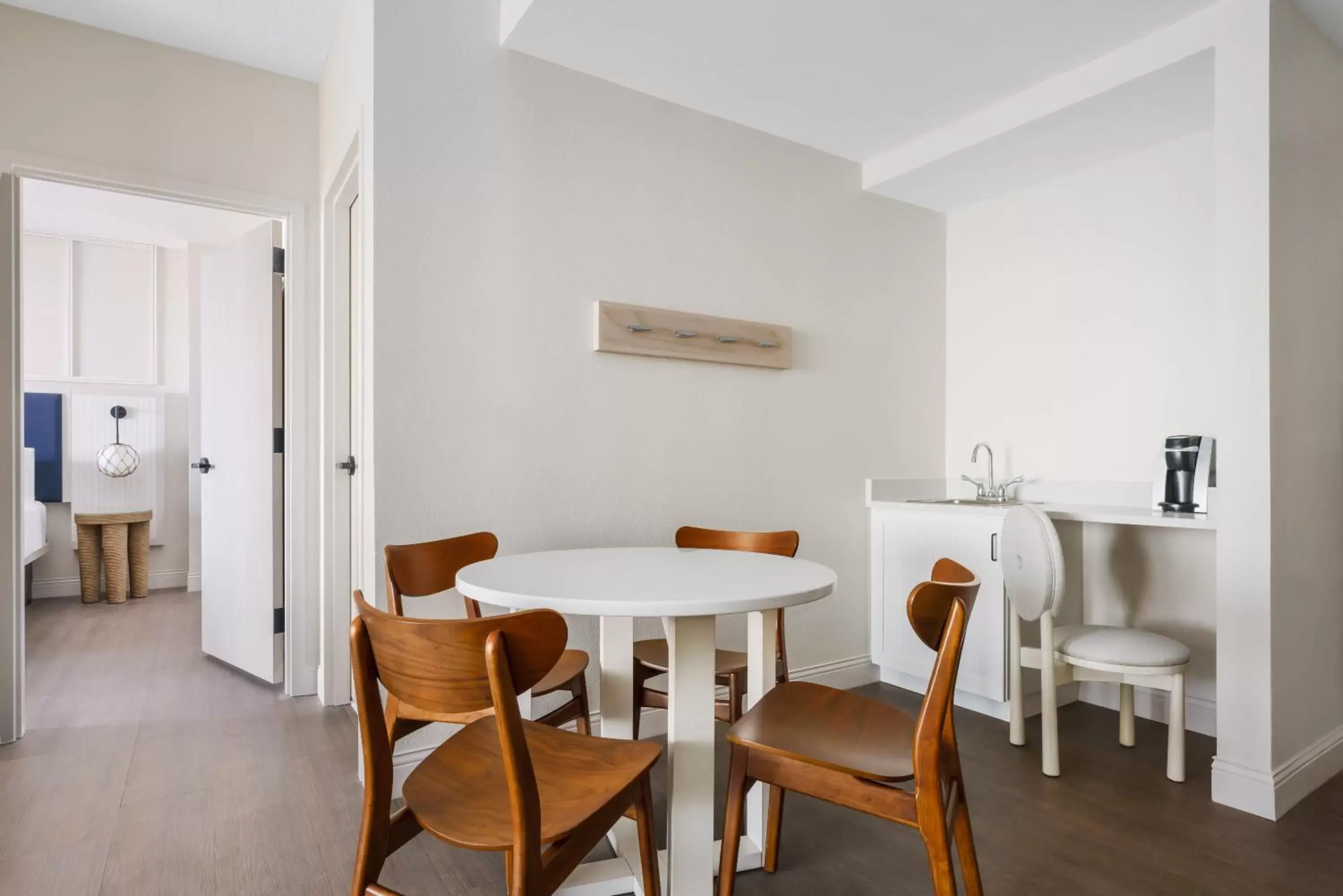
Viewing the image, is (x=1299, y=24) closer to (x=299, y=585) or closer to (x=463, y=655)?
(x=463, y=655)

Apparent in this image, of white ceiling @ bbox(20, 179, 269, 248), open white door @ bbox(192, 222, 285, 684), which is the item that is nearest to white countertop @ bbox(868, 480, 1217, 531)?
open white door @ bbox(192, 222, 285, 684)

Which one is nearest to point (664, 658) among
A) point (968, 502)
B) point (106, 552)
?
point (968, 502)

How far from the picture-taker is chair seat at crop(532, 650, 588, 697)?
2.00m

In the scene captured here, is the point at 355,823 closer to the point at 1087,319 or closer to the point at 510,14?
the point at 510,14

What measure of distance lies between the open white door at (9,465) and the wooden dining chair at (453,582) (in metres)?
1.61

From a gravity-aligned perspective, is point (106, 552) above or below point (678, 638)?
below

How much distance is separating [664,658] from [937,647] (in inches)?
42.8

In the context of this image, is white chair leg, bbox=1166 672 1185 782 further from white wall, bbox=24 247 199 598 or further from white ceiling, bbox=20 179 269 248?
white wall, bbox=24 247 199 598

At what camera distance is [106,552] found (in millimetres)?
5371

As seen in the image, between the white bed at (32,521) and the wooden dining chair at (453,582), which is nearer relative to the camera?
the wooden dining chair at (453,582)

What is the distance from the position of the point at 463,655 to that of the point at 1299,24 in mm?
3115

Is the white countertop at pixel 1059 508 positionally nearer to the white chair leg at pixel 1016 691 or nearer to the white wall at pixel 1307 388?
the white wall at pixel 1307 388

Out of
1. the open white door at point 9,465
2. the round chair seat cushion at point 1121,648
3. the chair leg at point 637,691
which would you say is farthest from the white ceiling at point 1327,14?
the open white door at point 9,465

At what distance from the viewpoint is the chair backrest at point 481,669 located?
3.72 feet
